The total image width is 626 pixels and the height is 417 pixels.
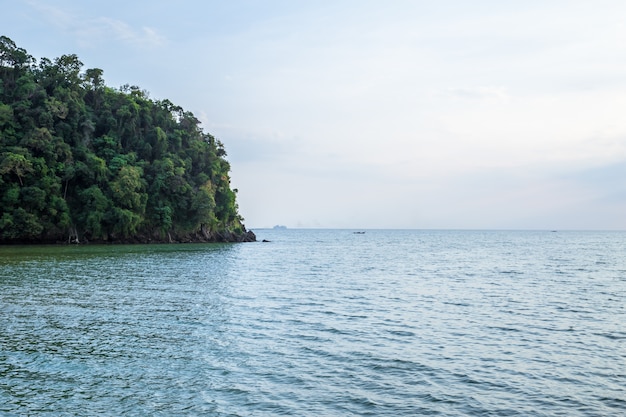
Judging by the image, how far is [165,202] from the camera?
252ft

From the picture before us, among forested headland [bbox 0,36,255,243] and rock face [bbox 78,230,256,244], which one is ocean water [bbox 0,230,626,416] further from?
rock face [bbox 78,230,256,244]

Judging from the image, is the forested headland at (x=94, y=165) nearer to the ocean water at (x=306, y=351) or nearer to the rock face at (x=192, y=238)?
the rock face at (x=192, y=238)

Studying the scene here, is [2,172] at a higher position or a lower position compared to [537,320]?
higher

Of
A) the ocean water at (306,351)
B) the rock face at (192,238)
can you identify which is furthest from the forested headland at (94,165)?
the ocean water at (306,351)

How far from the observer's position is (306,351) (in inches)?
536

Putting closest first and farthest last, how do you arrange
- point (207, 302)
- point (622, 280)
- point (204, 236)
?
point (207, 302) < point (622, 280) < point (204, 236)

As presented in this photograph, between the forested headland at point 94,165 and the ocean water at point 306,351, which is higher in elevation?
the forested headland at point 94,165

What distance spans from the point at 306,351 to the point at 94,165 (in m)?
63.6

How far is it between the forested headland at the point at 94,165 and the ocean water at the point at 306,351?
128 ft

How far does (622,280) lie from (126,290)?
3270cm

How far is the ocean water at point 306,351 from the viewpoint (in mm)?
9664

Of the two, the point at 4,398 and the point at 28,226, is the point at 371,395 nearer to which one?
the point at 4,398

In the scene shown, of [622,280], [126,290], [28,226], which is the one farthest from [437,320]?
[28,226]

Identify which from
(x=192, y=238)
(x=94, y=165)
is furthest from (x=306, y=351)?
(x=192, y=238)
